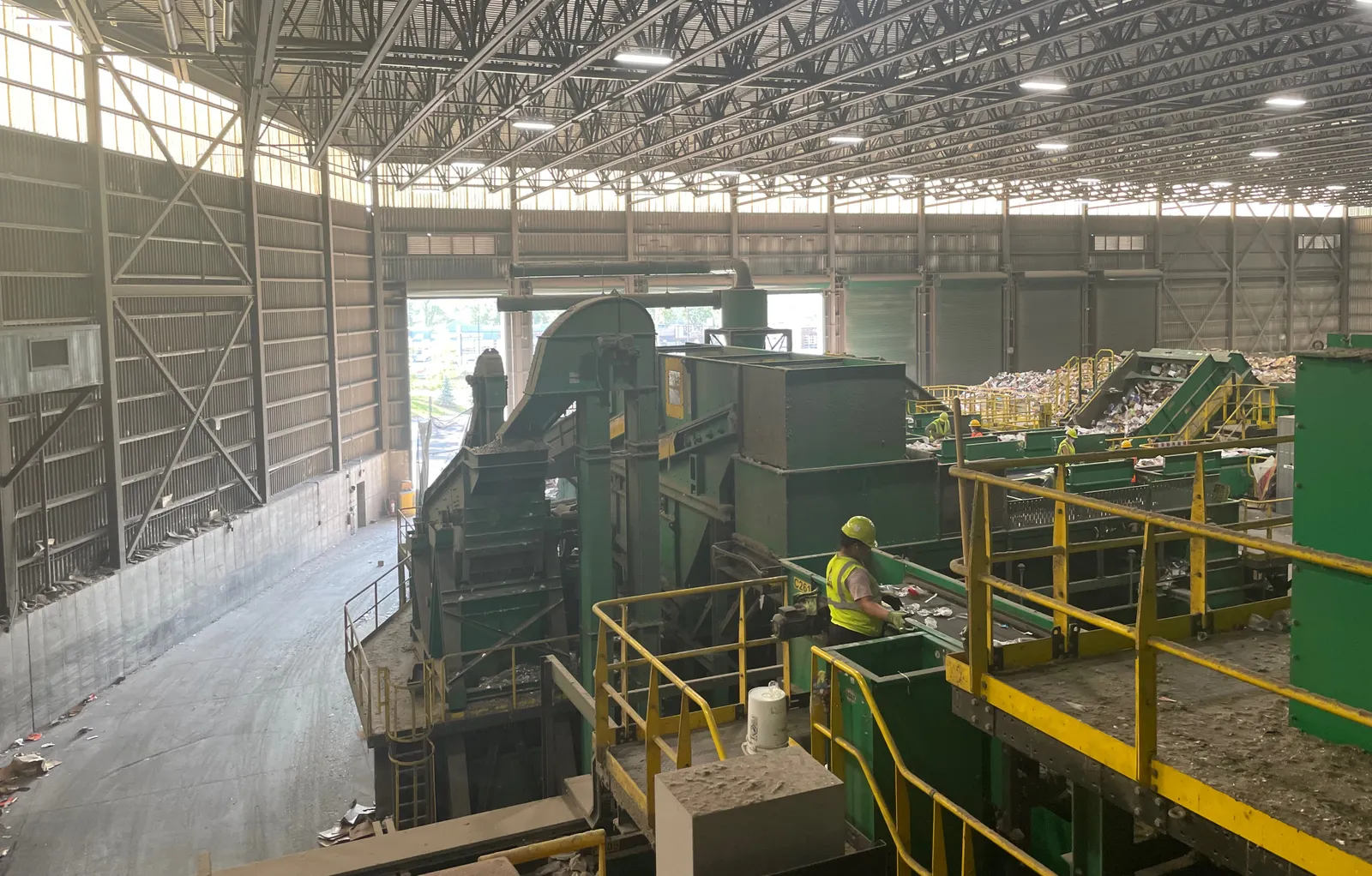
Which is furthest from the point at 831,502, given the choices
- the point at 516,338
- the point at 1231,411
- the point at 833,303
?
the point at 833,303

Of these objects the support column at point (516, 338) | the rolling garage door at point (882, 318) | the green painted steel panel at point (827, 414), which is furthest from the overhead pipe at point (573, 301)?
the rolling garage door at point (882, 318)

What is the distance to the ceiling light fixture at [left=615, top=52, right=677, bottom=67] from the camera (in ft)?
51.3

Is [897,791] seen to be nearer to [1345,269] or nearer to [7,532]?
[7,532]

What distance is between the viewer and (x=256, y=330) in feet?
73.8

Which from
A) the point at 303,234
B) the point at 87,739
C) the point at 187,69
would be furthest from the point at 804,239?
the point at 87,739

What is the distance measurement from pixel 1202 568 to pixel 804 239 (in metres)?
31.7

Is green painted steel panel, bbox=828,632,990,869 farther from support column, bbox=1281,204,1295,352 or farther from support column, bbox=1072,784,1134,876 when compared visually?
support column, bbox=1281,204,1295,352

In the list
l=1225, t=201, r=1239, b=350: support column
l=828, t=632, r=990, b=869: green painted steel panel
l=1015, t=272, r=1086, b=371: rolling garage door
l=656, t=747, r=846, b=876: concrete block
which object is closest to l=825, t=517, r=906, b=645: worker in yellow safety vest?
l=828, t=632, r=990, b=869: green painted steel panel

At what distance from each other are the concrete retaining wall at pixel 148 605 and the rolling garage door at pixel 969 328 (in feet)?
74.0

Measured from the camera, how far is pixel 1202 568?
5.64m

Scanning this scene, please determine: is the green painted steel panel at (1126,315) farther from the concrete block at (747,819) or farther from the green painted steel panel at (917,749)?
the concrete block at (747,819)

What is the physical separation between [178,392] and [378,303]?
36.8ft

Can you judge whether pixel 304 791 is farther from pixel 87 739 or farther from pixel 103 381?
pixel 103 381

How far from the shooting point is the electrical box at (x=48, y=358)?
12719mm
